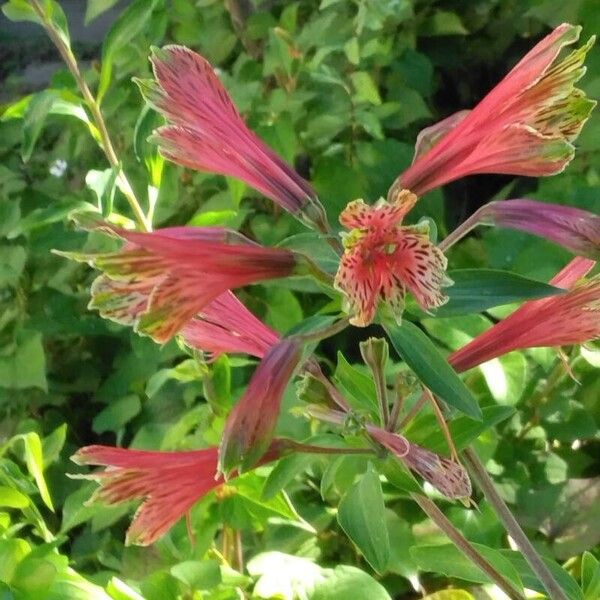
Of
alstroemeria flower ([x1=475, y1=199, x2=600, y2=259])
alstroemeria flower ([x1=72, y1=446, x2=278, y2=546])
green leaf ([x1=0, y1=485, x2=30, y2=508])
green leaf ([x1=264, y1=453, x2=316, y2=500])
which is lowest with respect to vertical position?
green leaf ([x1=0, y1=485, x2=30, y2=508])

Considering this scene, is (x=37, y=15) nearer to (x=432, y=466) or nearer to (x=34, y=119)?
(x=34, y=119)

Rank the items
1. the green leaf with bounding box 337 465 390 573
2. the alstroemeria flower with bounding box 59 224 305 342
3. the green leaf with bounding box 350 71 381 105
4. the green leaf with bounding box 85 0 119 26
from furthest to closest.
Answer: the green leaf with bounding box 350 71 381 105 < the green leaf with bounding box 85 0 119 26 < the green leaf with bounding box 337 465 390 573 < the alstroemeria flower with bounding box 59 224 305 342

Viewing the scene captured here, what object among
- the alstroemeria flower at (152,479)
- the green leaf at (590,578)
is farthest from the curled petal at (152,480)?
the green leaf at (590,578)

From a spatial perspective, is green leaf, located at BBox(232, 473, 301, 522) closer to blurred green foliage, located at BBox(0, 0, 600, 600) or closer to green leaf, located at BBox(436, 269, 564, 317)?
blurred green foliage, located at BBox(0, 0, 600, 600)

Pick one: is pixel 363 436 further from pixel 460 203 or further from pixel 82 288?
pixel 460 203

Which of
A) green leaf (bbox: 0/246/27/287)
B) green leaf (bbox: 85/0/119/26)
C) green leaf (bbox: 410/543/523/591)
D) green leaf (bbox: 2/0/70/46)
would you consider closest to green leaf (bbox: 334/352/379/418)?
green leaf (bbox: 410/543/523/591)

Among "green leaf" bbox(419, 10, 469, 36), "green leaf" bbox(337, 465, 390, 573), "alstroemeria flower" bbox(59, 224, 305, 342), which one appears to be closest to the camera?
"alstroemeria flower" bbox(59, 224, 305, 342)

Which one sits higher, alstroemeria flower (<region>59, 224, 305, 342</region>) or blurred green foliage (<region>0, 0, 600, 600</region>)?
alstroemeria flower (<region>59, 224, 305, 342</region>)
